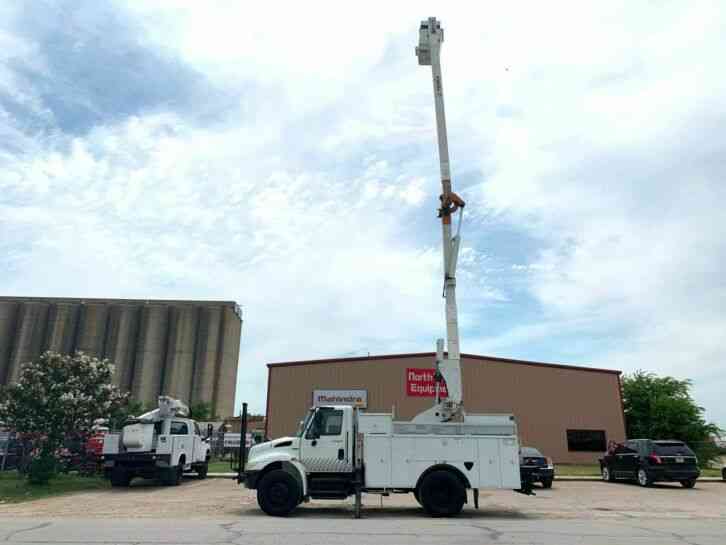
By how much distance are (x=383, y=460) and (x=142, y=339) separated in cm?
5692

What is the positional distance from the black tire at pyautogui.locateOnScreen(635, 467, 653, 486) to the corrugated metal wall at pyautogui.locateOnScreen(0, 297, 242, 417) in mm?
47769

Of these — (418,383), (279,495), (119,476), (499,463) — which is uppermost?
(418,383)

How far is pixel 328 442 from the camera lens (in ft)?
43.1

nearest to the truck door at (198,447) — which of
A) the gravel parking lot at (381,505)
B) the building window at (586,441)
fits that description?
the gravel parking lot at (381,505)

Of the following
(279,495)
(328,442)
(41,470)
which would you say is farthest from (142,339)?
(279,495)

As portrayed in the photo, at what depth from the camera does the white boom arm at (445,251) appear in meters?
14.0

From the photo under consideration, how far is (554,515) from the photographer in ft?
43.0

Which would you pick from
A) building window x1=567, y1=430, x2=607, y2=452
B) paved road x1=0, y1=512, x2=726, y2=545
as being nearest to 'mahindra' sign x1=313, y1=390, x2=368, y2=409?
building window x1=567, y1=430, x2=607, y2=452

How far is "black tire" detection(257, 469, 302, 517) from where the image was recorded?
40.6ft

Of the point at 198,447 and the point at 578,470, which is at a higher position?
the point at 198,447

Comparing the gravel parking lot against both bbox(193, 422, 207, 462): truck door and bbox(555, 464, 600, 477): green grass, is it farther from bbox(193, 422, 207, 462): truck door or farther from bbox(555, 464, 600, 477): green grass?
bbox(555, 464, 600, 477): green grass

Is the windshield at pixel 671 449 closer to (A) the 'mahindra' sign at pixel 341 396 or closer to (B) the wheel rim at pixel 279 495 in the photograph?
(B) the wheel rim at pixel 279 495

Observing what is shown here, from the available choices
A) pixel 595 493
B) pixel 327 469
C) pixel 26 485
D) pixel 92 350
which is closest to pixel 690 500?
pixel 595 493

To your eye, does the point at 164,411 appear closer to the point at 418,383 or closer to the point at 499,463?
the point at 499,463
